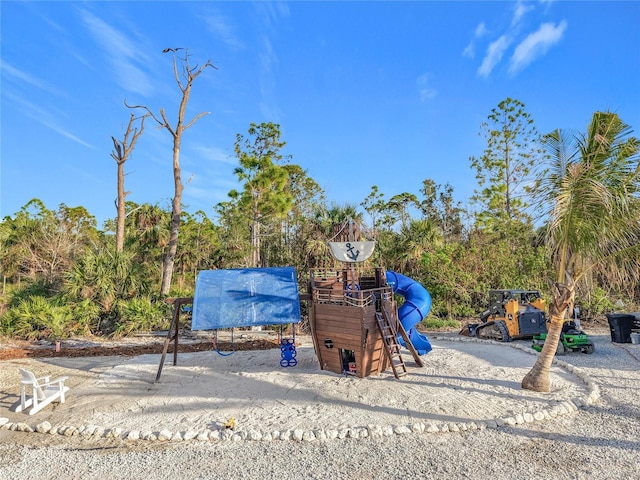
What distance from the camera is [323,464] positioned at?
501cm

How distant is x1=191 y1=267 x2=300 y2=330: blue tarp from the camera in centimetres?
895

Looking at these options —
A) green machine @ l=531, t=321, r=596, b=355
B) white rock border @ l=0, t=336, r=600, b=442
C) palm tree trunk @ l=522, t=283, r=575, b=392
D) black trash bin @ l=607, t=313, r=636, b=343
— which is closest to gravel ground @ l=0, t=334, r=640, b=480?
white rock border @ l=0, t=336, r=600, b=442

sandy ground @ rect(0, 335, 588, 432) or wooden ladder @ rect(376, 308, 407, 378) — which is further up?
wooden ladder @ rect(376, 308, 407, 378)

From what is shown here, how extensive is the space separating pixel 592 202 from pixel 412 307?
4.64m

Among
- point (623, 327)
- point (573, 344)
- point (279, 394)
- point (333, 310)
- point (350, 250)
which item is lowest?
point (279, 394)

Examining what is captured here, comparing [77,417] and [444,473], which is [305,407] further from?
[77,417]

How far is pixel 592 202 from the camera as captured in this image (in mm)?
6688

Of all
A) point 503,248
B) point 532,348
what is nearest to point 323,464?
point 532,348

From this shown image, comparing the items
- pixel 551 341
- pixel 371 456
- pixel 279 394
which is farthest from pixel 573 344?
pixel 371 456

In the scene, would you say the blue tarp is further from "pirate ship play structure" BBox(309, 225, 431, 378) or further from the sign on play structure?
the sign on play structure

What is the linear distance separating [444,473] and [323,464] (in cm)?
144

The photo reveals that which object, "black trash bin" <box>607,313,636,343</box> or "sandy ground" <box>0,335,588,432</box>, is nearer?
"sandy ground" <box>0,335,588,432</box>

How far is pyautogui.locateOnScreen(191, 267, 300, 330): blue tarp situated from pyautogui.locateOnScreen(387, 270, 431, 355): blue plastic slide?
8.81ft

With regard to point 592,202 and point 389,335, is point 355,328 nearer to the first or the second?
point 389,335
